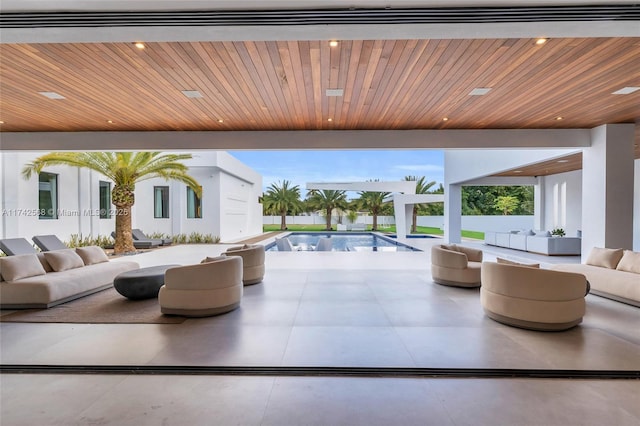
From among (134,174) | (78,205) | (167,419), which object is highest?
(134,174)

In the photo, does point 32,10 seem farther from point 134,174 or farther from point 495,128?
point 134,174

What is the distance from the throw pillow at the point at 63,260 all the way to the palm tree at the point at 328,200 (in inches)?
875

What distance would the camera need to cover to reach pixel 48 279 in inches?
212

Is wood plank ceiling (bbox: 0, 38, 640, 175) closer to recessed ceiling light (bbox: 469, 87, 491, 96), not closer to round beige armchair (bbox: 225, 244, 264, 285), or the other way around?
recessed ceiling light (bbox: 469, 87, 491, 96)

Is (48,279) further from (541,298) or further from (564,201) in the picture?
(564,201)

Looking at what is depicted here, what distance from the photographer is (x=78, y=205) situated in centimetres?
1288

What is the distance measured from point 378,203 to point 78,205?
20672 millimetres

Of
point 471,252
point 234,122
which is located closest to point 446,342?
point 471,252

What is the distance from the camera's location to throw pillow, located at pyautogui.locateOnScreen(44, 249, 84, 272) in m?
6.05

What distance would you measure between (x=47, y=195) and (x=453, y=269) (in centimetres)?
1319

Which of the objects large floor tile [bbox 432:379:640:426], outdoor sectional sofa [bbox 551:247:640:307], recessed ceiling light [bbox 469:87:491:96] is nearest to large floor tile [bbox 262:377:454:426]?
large floor tile [bbox 432:379:640:426]

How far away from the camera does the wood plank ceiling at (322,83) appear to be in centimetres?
398

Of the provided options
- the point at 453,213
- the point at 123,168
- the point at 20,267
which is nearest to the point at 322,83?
the point at 20,267

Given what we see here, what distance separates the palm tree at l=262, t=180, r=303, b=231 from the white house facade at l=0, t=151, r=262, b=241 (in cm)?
382
